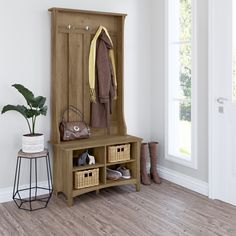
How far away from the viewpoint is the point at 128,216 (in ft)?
10.8

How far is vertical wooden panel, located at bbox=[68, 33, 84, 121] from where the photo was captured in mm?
3887

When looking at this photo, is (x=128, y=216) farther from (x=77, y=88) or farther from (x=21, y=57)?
(x=21, y=57)

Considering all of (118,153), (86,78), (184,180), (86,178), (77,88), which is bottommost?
(184,180)

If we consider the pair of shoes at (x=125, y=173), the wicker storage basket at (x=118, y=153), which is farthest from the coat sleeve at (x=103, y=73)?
the pair of shoes at (x=125, y=173)

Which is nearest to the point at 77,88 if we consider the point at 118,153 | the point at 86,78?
the point at 86,78

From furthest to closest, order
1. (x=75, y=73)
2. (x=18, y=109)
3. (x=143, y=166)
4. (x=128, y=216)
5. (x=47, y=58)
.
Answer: (x=143, y=166), (x=75, y=73), (x=47, y=58), (x=18, y=109), (x=128, y=216)

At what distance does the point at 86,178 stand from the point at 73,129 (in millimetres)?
536

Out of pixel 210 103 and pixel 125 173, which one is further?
pixel 125 173

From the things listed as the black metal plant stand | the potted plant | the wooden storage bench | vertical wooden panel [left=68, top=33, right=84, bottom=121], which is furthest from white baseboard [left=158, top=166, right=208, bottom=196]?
the potted plant

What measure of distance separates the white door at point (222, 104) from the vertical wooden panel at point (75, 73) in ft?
4.49

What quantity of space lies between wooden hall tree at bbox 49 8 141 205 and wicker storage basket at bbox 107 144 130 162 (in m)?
0.03

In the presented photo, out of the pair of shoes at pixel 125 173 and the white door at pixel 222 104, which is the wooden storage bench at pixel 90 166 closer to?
the pair of shoes at pixel 125 173

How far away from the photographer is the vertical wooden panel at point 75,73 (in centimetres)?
389

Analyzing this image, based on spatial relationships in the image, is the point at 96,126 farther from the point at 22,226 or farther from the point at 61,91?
the point at 22,226
